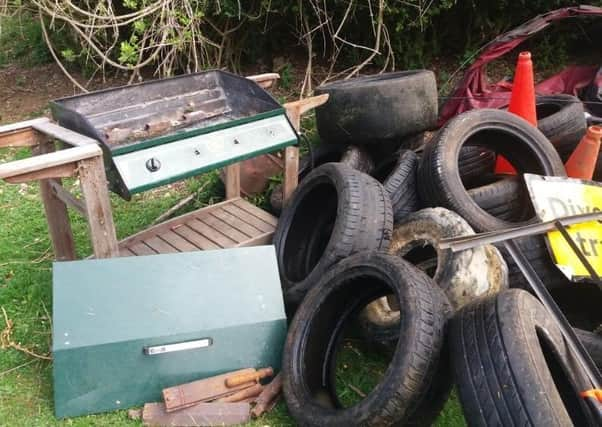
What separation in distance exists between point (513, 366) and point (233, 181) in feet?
9.14

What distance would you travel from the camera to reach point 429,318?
90.3 inches

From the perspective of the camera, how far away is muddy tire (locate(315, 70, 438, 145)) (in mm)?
3932

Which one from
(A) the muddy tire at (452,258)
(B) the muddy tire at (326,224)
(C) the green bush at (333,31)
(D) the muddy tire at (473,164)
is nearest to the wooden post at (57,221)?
(B) the muddy tire at (326,224)

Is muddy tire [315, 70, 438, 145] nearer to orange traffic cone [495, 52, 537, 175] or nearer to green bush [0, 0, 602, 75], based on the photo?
orange traffic cone [495, 52, 537, 175]

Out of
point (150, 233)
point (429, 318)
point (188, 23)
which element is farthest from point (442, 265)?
point (188, 23)

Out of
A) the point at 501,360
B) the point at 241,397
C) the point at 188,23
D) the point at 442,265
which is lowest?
the point at 241,397

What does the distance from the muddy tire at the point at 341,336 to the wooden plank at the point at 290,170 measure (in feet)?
3.72

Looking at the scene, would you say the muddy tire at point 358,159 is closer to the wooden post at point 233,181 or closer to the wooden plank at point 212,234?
the wooden post at point 233,181

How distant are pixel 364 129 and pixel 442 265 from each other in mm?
1417

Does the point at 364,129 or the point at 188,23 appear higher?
the point at 188,23

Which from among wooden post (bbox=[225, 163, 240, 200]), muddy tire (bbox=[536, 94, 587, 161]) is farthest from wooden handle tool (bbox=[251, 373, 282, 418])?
muddy tire (bbox=[536, 94, 587, 161])

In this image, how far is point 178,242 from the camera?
3.74 meters

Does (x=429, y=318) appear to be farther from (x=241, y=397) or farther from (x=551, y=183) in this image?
(x=551, y=183)

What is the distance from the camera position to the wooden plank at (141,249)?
11.8 ft
